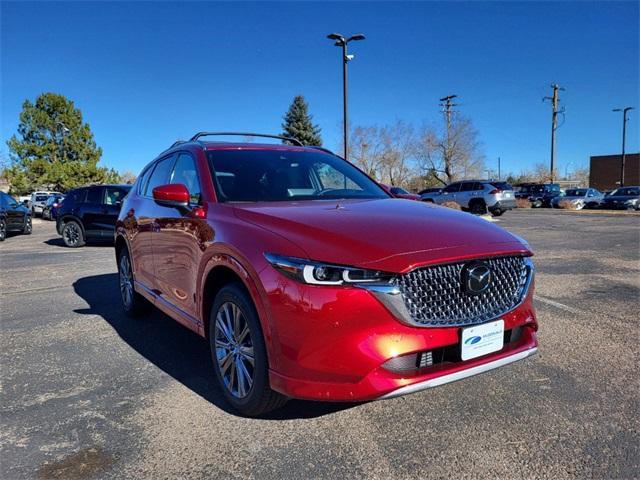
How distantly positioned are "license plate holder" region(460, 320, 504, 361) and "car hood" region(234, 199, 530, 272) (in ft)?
1.29

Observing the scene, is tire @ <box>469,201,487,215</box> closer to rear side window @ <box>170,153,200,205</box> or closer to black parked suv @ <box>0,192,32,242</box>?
black parked suv @ <box>0,192,32,242</box>

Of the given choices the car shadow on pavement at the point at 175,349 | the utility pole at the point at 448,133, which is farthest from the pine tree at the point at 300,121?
the car shadow on pavement at the point at 175,349

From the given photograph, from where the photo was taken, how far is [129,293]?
5.29 meters

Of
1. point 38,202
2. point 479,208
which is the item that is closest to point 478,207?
point 479,208

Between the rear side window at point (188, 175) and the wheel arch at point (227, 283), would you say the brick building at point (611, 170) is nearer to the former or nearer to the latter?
the rear side window at point (188, 175)

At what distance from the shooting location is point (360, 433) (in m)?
2.72

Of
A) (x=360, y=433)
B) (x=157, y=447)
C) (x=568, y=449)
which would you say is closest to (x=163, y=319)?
(x=157, y=447)

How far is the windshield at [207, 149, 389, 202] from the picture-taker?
348 centimetres

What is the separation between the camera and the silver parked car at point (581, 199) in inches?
1367

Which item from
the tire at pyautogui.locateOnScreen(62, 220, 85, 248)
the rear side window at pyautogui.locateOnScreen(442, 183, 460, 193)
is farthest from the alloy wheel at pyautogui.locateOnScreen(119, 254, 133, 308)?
the rear side window at pyautogui.locateOnScreen(442, 183, 460, 193)

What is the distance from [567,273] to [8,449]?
7.52 meters

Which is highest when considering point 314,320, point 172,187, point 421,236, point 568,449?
point 172,187

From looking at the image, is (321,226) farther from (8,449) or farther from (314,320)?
(8,449)

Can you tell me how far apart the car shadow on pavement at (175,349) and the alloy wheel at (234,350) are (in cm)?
21
